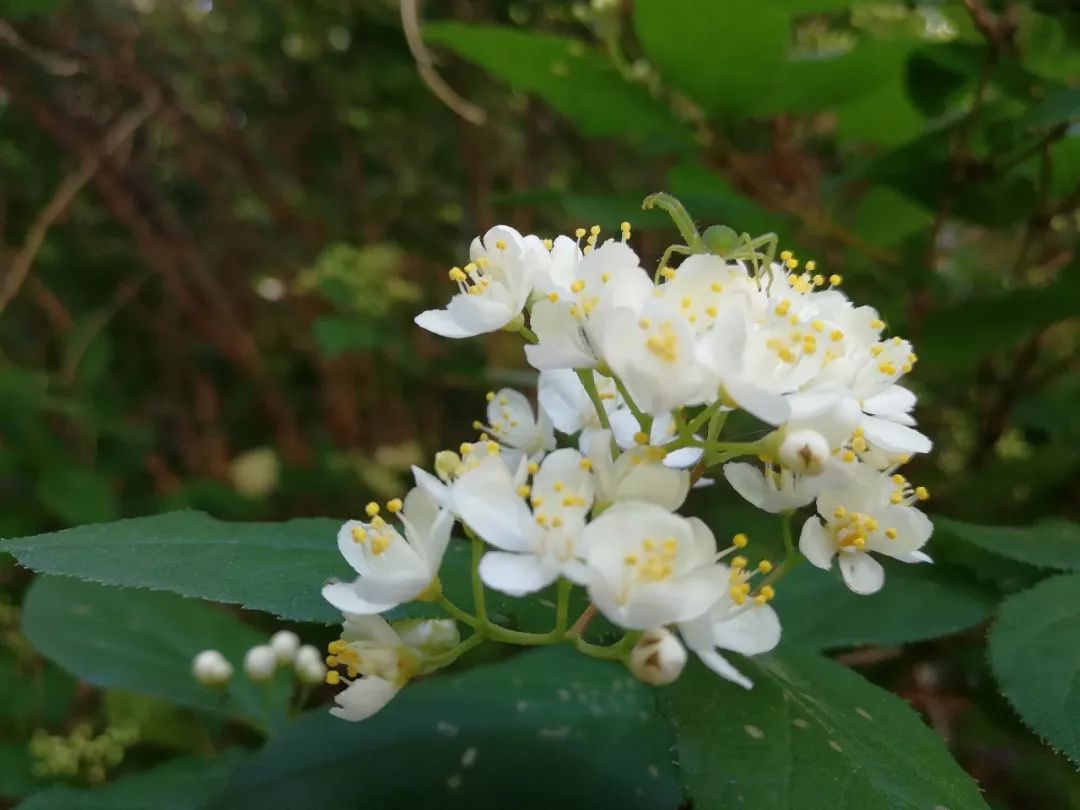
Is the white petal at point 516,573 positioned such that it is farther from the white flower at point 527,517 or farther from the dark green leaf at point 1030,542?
the dark green leaf at point 1030,542

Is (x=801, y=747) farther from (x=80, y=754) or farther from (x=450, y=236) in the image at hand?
(x=450, y=236)

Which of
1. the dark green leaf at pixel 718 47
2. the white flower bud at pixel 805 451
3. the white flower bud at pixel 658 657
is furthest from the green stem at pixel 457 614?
the dark green leaf at pixel 718 47

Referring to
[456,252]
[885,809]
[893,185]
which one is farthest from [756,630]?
[456,252]

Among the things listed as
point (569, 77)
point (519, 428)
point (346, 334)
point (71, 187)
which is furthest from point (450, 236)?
point (519, 428)

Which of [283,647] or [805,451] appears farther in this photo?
[283,647]

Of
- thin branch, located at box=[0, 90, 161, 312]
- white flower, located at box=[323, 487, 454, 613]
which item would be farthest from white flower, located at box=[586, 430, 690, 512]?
thin branch, located at box=[0, 90, 161, 312]

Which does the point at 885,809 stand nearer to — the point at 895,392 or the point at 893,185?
the point at 895,392

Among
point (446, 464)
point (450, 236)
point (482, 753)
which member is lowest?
point (450, 236)
